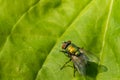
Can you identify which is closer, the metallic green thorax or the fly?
the fly

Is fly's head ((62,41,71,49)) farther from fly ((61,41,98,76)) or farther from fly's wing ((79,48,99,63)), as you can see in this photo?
fly's wing ((79,48,99,63))

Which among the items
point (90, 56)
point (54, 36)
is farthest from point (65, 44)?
point (90, 56)

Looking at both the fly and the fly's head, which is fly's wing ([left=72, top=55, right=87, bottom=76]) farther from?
the fly's head

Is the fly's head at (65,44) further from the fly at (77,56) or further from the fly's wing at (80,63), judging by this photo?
the fly's wing at (80,63)

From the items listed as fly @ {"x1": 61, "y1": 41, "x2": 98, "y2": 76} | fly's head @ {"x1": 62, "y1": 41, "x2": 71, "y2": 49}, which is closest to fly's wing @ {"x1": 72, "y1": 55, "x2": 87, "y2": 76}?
fly @ {"x1": 61, "y1": 41, "x2": 98, "y2": 76}

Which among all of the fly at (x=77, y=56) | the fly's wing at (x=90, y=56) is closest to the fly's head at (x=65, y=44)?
the fly at (x=77, y=56)

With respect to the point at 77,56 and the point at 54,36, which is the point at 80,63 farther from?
the point at 54,36

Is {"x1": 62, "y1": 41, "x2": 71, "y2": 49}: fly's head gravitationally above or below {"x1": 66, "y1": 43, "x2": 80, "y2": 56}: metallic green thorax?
above
